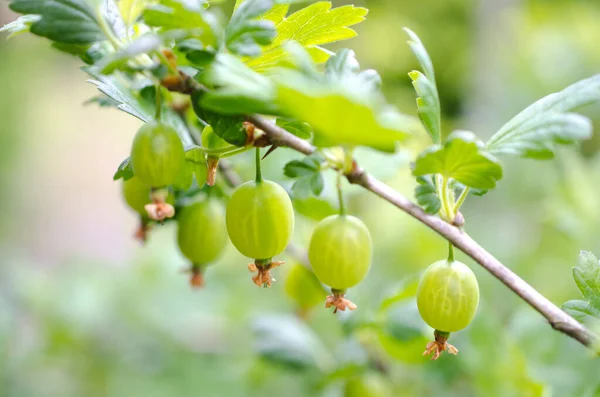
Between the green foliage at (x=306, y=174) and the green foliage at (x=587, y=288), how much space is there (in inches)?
12.8

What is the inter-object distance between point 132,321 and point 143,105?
4.43 ft

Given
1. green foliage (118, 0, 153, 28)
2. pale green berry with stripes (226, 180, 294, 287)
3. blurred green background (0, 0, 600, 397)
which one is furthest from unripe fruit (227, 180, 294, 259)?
blurred green background (0, 0, 600, 397)

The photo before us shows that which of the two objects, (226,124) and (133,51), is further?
(226,124)

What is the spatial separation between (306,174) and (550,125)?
0.88 ft

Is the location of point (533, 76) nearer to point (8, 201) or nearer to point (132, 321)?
point (132, 321)

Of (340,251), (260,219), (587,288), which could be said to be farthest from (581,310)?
(260,219)

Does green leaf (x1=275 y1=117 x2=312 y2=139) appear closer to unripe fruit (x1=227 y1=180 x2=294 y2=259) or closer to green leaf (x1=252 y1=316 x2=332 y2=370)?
unripe fruit (x1=227 y1=180 x2=294 y2=259)

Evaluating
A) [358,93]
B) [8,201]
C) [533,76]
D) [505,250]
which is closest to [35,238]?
[8,201]

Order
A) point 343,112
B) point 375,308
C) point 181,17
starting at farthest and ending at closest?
1. point 375,308
2. point 181,17
3. point 343,112

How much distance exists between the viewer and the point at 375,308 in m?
1.25

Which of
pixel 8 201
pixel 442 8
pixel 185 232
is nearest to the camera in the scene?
pixel 185 232

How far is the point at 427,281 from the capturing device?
75 cm

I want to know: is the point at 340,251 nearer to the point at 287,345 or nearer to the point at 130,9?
the point at 130,9

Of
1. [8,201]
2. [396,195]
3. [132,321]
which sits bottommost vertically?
[8,201]
